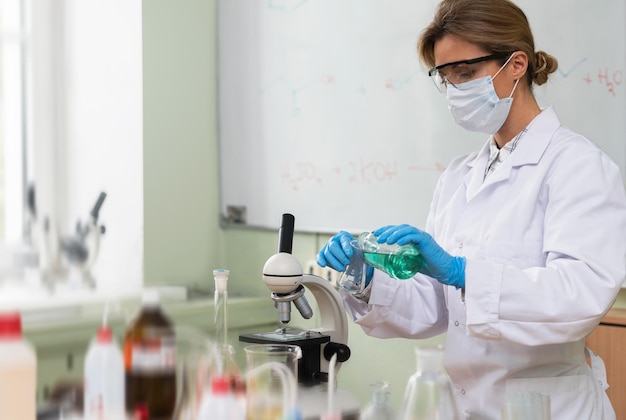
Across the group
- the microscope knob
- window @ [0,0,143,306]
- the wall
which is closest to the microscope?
the microscope knob

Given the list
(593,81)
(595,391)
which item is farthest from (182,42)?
(595,391)

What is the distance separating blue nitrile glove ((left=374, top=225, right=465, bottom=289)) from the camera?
144 cm

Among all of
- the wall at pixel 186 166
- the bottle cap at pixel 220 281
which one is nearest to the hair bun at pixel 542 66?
the bottle cap at pixel 220 281

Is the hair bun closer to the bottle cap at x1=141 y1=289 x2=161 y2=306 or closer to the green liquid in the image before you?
the green liquid

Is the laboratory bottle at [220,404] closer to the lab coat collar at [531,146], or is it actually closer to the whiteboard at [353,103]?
the lab coat collar at [531,146]

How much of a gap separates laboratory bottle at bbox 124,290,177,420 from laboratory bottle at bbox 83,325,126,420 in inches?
0.6

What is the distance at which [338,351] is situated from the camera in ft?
4.95

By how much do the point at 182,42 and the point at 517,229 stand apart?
1.93 metres

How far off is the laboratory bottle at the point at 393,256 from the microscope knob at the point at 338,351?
17 centimetres

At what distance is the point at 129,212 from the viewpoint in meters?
3.10

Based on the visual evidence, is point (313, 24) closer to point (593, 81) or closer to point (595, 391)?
point (593, 81)

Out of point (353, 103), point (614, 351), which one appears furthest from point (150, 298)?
point (353, 103)

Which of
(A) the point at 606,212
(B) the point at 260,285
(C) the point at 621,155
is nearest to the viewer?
(A) the point at 606,212

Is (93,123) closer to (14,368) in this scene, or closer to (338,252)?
(338,252)
